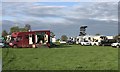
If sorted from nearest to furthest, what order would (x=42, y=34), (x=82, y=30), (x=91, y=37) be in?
(x=42, y=34) → (x=91, y=37) → (x=82, y=30)

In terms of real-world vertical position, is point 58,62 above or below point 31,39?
above

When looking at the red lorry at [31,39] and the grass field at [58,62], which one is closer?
the grass field at [58,62]

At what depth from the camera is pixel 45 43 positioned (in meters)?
47.6

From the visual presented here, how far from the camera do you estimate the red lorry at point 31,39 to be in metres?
47.2

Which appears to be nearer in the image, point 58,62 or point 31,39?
point 58,62

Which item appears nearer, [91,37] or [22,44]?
[22,44]

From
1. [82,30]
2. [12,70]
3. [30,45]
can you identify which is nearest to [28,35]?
[30,45]

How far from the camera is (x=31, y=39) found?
4906 cm

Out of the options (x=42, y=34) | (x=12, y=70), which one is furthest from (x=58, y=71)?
(x=42, y=34)

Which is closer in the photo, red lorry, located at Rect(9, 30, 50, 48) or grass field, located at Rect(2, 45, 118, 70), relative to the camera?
grass field, located at Rect(2, 45, 118, 70)

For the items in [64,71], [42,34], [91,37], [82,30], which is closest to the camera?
[64,71]

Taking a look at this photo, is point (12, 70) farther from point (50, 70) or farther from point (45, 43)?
point (45, 43)

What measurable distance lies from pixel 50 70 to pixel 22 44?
116 ft

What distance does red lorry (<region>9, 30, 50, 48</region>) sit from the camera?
1859 inches
